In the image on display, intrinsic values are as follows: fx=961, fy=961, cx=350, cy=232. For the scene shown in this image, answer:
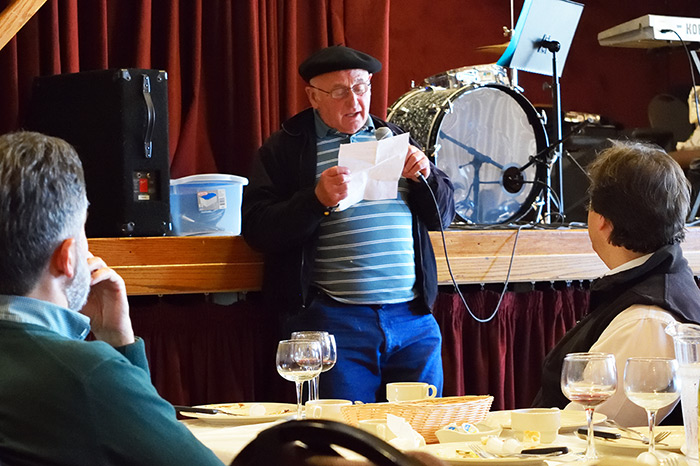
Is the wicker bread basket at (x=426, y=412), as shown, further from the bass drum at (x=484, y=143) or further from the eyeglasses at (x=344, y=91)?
the bass drum at (x=484, y=143)

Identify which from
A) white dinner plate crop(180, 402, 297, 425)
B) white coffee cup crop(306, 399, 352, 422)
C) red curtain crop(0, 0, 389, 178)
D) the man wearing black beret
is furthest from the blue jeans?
red curtain crop(0, 0, 389, 178)

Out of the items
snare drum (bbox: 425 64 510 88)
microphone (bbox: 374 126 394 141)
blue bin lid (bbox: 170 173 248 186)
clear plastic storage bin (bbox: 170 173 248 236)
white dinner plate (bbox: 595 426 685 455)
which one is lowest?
white dinner plate (bbox: 595 426 685 455)

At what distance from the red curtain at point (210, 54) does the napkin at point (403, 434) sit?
2.30 meters

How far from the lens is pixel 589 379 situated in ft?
4.73

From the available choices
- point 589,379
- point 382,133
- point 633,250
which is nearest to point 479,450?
point 589,379

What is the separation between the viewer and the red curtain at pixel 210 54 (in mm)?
3469

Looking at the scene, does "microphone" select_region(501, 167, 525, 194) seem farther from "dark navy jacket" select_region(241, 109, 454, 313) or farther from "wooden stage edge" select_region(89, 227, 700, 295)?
"dark navy jacket" select_region(241, 109, 454, 313)

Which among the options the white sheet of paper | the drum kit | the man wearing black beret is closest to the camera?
the white sheet of paper

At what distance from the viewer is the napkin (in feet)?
4.51

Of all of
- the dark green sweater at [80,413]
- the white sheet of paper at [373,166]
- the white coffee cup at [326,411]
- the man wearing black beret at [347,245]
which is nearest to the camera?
the dark green sweater at [80,413]

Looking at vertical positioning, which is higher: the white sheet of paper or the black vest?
the white sheet of paper

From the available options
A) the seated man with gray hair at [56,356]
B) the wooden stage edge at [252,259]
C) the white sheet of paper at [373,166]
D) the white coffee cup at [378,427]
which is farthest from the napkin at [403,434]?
the wooden stage edge at [252,259]

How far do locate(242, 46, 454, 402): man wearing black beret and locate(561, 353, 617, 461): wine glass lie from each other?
3.78 feet

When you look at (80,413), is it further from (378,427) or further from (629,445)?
(629,445)
